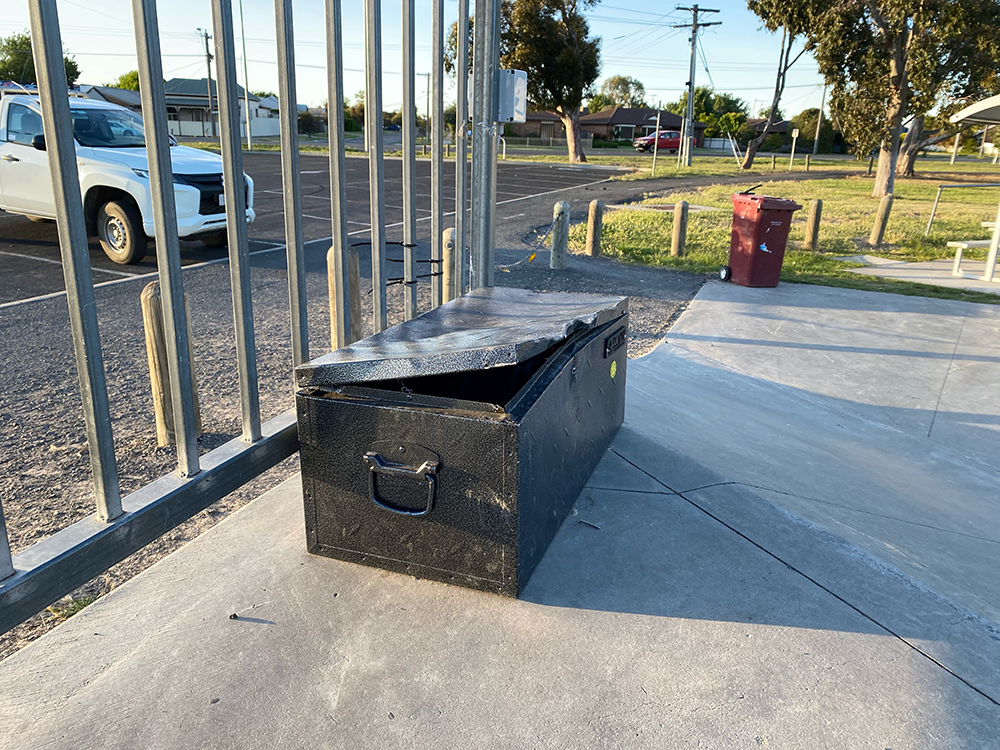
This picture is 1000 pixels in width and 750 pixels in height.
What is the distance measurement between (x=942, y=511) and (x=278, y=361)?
173 inches

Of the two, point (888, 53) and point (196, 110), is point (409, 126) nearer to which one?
point (888, 53)

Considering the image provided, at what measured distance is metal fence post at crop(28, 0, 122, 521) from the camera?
6.34 ft

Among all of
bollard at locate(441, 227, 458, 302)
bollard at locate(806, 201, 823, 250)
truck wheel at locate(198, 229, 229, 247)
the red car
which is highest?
the red car

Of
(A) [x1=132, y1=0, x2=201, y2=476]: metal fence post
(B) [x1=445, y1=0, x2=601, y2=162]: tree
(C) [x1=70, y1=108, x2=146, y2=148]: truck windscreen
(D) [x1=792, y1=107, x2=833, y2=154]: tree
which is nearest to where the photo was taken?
(A) [x1=132, y1=0, x2=201, y2=476]: metal fence post

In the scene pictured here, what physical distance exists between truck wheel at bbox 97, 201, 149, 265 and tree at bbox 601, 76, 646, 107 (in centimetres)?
11204

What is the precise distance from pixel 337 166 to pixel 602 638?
205cm

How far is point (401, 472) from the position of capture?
7.90ft

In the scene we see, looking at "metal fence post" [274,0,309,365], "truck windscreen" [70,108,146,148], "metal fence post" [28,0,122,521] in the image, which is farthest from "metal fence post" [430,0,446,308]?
"truck windscreen" [70,108,146,148]

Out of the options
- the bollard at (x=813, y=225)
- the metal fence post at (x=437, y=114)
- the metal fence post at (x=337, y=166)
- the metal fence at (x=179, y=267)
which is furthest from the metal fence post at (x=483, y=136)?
the bollard at (x=813, y=225)

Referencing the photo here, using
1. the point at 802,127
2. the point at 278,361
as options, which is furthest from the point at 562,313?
the point at 802,127

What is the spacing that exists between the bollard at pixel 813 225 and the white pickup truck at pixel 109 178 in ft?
29.8

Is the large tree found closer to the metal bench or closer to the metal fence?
the metal bench

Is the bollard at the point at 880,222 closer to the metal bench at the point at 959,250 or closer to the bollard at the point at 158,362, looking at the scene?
the metal bench at the point at 959,250

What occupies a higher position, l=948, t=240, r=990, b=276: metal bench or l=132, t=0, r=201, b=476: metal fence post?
l=132, t=0, r=201, b=476: metal fence post
